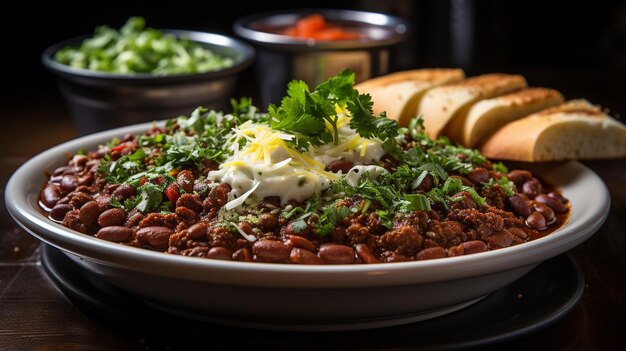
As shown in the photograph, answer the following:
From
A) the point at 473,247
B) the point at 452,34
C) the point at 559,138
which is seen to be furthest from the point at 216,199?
the point at 452,34

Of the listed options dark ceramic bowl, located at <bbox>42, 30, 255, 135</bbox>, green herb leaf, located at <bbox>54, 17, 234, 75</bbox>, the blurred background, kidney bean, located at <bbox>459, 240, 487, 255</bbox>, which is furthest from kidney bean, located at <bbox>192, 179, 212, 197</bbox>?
the blurred background

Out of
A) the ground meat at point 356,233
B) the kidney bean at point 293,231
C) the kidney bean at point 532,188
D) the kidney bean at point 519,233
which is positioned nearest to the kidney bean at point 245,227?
the kidney bean at point 293,231

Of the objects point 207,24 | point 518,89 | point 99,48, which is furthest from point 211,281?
point 207,24

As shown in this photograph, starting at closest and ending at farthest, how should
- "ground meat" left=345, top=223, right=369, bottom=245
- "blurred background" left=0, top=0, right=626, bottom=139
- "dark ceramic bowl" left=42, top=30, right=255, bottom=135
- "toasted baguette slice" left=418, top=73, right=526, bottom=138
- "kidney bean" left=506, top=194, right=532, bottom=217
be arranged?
1. "ground meat" left=345, top=223, right=369, bottom=245
2. "kidney bean" left=506, top=194, right=532, bottom=217
3. "toasted baguette slice" left=418, top=73, right=526, bottom=138
4. "dark ceramic bowl" left=42, top=30, right=255, bottom=135
5. "blurred background" left=0, top=0, right=626, bottom=139

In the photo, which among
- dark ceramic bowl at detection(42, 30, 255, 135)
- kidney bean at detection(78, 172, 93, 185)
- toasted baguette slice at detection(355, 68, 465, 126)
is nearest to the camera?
kidney bean at detection(78, 172, 93, 185)

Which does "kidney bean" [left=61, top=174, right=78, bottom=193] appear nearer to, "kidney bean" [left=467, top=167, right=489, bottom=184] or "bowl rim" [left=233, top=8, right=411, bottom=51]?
"kidney bean" [left=467, top=167, right=489, bottom=184]

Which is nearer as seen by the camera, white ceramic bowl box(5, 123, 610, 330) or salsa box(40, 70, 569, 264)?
white ceramic bowl box(5, 123, 610, 330)

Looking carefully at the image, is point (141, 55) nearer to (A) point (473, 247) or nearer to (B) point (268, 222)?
(B) point (268, 222)
